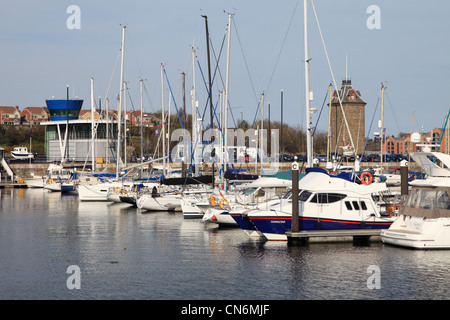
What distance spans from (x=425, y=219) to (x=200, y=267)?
988cm

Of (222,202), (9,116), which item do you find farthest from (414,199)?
(9,116)

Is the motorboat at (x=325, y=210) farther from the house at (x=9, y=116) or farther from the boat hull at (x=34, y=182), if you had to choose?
the house at (x=9, y=116)

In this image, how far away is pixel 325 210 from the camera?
28.5 m

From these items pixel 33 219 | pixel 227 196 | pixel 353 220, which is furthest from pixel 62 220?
pixel 353 220

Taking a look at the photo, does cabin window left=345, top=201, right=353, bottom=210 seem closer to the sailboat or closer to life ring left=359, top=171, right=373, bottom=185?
the sailboat

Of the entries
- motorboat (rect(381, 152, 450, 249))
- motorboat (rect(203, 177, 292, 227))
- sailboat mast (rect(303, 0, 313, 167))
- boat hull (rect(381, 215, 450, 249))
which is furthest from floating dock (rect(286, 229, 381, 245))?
sailboat mast (rect(303, 0, 313, 167))

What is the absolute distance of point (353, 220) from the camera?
94.4 feet

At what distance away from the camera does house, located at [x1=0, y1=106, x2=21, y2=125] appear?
6658 inches

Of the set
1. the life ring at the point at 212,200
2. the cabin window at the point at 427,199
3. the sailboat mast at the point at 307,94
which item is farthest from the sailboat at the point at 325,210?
the life ring at the point at 212,200

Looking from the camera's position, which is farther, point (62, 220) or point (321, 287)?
point (62, 220)

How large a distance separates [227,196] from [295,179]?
11.4 metres

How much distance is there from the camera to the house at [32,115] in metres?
173
